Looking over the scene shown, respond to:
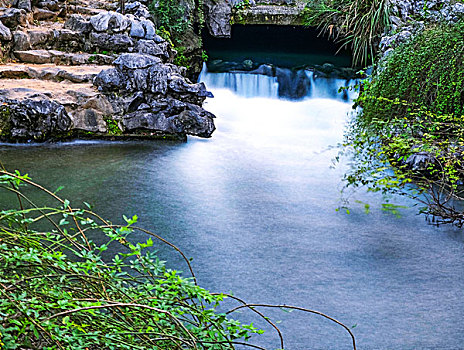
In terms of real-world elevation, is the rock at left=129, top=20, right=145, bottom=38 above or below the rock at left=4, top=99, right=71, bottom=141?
above

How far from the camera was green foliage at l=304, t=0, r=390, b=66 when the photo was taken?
333 inches

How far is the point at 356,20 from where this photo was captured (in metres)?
8.70

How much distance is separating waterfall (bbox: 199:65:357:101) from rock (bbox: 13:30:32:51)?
2766 mm

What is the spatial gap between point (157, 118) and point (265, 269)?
3.25 meters

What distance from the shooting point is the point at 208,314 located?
1510mm

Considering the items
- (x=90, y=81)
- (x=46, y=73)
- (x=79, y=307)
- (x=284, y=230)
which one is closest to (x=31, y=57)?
(x=46, y=73)

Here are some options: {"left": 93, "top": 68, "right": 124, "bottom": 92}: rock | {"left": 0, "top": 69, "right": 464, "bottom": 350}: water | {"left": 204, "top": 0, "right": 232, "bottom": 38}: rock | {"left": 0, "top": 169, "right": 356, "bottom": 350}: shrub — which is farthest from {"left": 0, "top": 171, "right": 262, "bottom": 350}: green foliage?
{"left": 204, "top": 0, "right": 232, "bottom": 38}: rock

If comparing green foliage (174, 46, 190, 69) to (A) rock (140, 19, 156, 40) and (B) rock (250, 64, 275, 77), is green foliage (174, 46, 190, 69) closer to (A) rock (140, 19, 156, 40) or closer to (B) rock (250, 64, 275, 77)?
(A) rock (140, 19, 156, 40)

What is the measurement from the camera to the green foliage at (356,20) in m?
8.47

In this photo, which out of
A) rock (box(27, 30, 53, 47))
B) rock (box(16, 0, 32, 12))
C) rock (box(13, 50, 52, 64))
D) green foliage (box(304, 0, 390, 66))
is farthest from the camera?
green foliage (box(304, 0, 390, 66))

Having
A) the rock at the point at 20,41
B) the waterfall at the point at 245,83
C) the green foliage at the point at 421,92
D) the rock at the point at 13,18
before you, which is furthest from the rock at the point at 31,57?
the green foliage at the point at 421,92

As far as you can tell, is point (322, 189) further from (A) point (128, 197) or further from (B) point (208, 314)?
(B) point (208, 314)

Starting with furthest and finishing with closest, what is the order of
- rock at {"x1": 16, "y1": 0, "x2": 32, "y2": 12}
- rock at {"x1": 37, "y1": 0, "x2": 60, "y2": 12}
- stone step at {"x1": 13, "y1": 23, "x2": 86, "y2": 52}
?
rock at {"x1": 37, "y1": 0, "x2": 60, "y2": 12} < rock at {"x1": 16, "y1": 0, "x2": 32, "y2": 12} < stone step at {"x1": 13, "y1": 23, "x2": 86, "y2": 52}

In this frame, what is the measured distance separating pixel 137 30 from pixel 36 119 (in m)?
2.27
